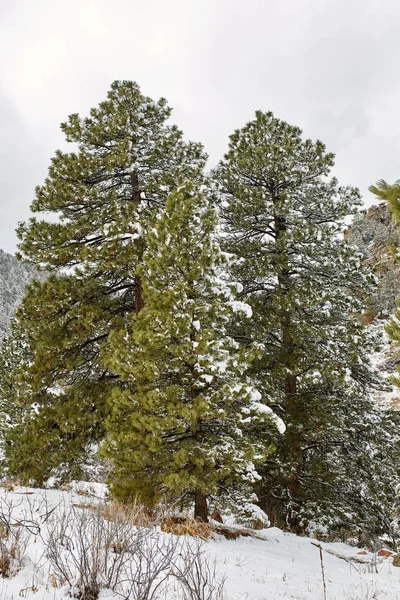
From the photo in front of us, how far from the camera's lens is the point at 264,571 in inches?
195

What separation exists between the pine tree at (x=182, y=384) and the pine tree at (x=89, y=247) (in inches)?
80.8

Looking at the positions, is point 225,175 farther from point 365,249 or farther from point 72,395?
point 365,249

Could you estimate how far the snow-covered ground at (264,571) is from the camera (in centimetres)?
312

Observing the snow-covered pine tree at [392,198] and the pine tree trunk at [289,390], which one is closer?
the snow-covered pine tree at [392,198]

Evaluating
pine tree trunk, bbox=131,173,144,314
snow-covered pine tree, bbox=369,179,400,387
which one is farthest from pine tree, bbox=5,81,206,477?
snow-covered pine tree, bbox=369,179,400,387

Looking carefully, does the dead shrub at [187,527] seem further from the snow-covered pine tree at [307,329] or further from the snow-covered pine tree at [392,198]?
the snow-covered pine tree at [392,198]

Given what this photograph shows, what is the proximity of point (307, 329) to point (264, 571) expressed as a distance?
5149mm

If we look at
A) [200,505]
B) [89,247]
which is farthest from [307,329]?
[89,247]

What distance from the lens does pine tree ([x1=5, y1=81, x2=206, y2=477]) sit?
883 centimetres

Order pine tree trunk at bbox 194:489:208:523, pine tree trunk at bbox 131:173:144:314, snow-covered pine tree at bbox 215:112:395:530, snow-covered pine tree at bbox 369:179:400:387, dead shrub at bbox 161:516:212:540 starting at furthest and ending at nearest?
pine tree trunk at bbox 131:173:144:314 < snow-covered pine tree at bbox 215:112:395:530 < pine tree trunk at bbox 194:489:208:523 < dead shrub at bbox 161:516:212:540 < snow-covered pine tree at bbox 369:179:400:387

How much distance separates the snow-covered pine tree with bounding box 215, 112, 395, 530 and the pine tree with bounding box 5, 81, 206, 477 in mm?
2063

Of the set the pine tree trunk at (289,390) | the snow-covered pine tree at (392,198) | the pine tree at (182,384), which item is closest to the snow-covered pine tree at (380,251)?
the pine tree trunk at (289,390)

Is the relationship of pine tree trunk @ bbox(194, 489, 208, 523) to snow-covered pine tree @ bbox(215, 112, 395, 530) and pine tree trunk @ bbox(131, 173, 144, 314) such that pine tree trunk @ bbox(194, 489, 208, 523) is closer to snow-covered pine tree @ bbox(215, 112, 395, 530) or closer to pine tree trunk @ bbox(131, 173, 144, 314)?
snow-covered pine tree @ bbox(215, 112, 395, 530)

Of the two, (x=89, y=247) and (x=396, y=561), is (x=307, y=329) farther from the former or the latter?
(x=89, y=247)
